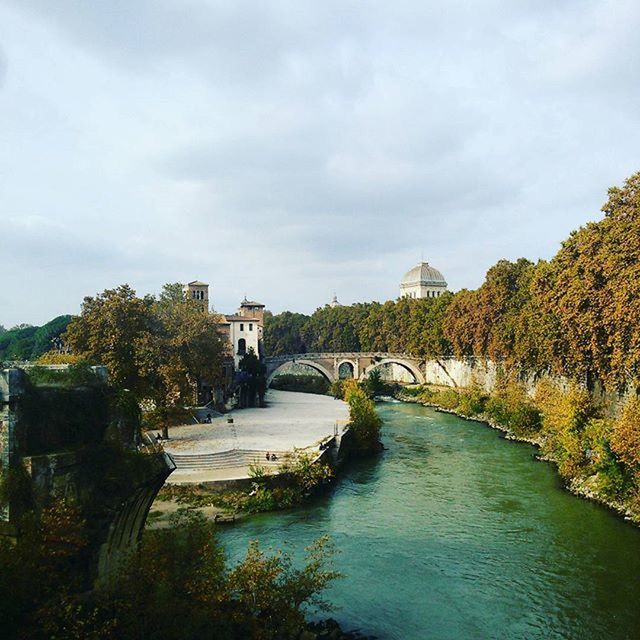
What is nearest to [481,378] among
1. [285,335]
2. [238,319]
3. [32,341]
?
[238,319]

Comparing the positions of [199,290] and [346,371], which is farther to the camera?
[346,371]

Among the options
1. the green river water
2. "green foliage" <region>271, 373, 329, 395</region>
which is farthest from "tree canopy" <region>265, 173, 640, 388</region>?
"green foliage" <region>271, 373, 329, 395</region>

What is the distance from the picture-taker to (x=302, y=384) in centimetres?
8888

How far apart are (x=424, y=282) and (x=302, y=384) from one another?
5875 centimetres

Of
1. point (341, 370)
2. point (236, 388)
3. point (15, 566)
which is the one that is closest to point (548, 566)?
point (15, 566)

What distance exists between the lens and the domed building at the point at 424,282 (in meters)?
138

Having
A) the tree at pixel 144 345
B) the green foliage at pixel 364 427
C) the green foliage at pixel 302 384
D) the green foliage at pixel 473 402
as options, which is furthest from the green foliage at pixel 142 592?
the green foliage at pixel 302 384

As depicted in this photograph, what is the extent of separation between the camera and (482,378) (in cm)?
6322

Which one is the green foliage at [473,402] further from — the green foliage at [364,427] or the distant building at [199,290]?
the distant building at [199,290]

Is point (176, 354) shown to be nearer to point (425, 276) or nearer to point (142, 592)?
point (142, 592)

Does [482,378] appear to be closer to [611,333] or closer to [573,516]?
[611,333]

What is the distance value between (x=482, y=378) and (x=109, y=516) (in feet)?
177

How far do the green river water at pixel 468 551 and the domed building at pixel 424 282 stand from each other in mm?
104272

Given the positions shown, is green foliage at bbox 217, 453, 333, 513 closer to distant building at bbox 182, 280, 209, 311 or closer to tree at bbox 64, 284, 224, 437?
tree at bbox 64, 284, 224, 437
